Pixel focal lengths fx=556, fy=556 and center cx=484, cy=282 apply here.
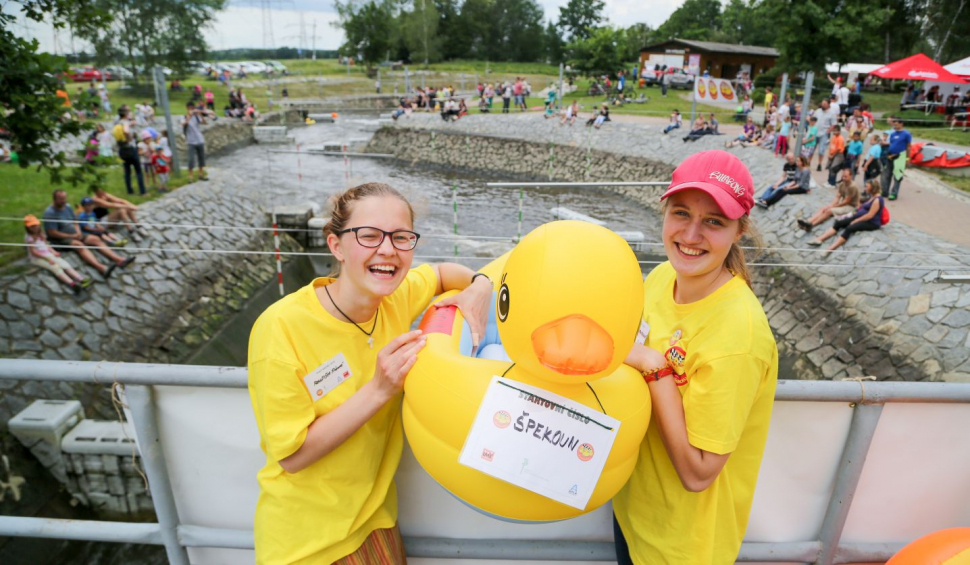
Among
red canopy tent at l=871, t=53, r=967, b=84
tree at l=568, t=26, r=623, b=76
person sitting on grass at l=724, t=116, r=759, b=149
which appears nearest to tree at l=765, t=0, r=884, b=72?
red canopy tent at l=871, t=53, r=967, b=84

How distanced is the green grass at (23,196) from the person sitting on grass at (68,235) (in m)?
0.40

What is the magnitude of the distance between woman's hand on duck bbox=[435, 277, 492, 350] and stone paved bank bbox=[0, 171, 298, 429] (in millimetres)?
6216

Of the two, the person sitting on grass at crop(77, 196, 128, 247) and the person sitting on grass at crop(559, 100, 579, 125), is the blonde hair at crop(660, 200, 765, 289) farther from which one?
the person sitting on grass at crop(559, 100, 579, 125)

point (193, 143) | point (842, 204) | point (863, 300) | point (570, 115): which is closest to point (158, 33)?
point (193, 143)

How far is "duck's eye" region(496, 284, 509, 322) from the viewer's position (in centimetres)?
109

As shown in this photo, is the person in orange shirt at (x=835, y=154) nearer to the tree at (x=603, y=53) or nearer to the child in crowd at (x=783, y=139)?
the child in crowd at (x=783, y=139)

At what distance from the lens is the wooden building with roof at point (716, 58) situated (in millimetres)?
32062

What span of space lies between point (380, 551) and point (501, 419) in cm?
73

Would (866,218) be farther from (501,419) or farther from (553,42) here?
(553,42)

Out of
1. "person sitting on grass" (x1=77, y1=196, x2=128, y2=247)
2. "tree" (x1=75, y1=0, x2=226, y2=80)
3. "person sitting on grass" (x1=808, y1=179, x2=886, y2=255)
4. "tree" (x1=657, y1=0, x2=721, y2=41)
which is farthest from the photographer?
"tree" (x1=657, y1=0, x2=721, y2=41)

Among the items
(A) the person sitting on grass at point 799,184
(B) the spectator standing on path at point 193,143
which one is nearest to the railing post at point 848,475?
(A) the person sitting on grass at point 799,184

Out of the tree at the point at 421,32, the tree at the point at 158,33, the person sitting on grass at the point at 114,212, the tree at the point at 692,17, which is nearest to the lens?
the person sitting on grass at the point at 114,212

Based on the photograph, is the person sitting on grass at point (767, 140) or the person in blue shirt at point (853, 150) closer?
the person in blue shirt at point (853, 150)

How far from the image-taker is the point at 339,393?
4.52 feet
